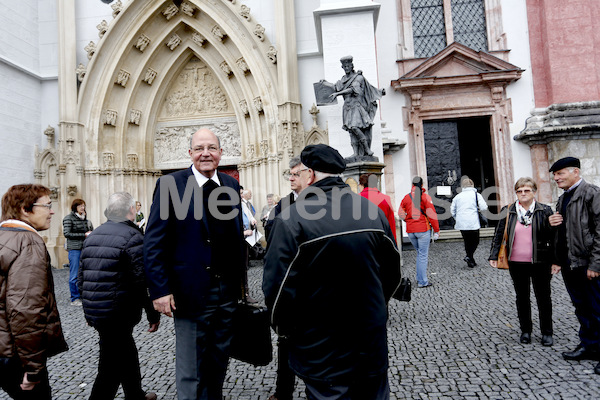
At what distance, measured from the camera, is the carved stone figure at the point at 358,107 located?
889 centimetres

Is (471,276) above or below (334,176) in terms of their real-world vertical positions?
below

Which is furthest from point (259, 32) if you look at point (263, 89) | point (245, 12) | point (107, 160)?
point (107, 160)

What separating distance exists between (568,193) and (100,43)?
1228 centimetres

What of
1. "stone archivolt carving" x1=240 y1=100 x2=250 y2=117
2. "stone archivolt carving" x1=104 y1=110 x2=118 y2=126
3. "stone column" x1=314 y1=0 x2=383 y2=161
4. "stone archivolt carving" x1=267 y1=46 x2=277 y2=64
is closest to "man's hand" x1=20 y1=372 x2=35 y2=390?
"stone column" x1=314 y1=0 x2=383 y2=161

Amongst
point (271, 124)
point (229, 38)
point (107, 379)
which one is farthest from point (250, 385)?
point (229, 38)

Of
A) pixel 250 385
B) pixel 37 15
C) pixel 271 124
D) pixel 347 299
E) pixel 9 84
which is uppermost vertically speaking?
pixel 37 15

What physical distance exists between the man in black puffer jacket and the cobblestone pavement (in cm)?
52

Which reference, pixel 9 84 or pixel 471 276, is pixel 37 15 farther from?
pixel 471 276

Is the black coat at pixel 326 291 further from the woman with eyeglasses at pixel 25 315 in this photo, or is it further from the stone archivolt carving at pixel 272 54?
the stone archivolt carving at pixel 272 54

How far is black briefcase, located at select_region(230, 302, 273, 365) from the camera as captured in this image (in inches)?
102

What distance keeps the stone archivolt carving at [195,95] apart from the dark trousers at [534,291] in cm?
1069

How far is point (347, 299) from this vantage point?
6.44 ft

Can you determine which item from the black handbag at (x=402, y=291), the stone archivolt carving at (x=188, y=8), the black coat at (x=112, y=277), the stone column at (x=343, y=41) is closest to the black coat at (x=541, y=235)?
the black handbag at (x=402, y=291)

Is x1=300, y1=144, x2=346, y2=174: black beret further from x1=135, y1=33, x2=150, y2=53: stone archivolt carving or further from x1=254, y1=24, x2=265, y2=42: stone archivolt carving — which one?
x1=135, y1=33, x2=150, y2=53: stone archivolt carving
